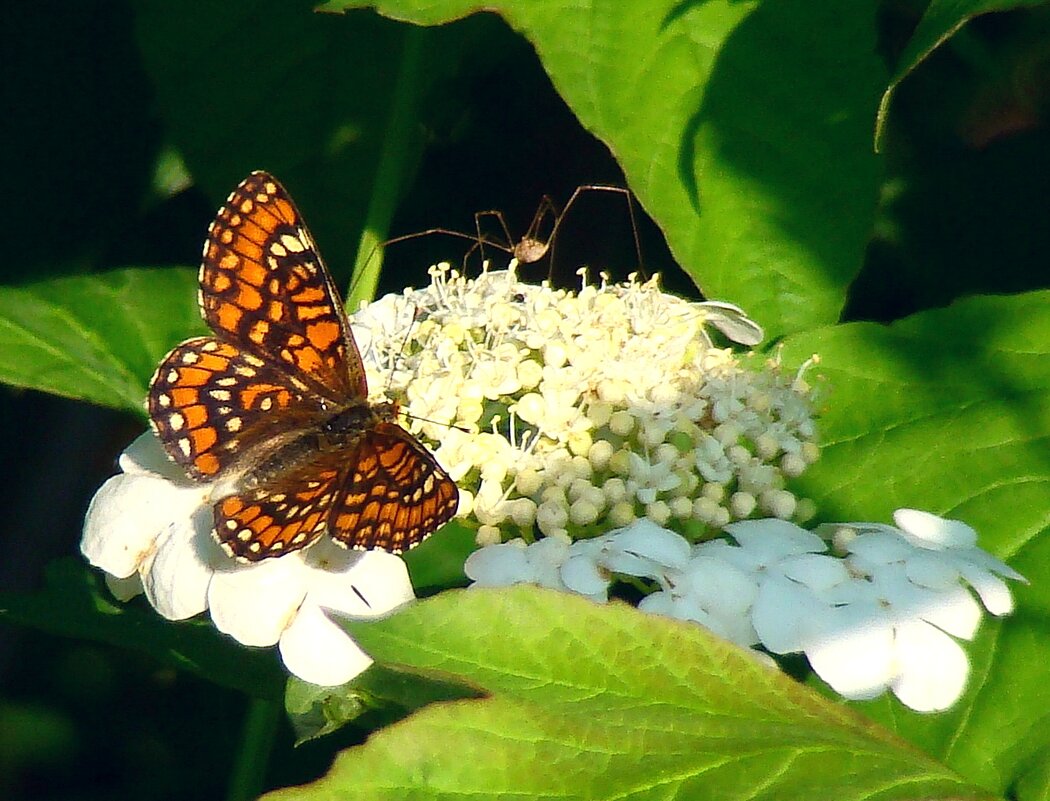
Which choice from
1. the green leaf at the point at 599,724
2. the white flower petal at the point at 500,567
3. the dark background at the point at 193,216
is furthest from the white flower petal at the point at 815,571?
the dark background at the point at 193,216

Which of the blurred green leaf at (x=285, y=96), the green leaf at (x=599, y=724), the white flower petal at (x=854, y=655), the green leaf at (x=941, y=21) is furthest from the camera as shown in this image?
the blurred green leaf at (x=285, y=96)

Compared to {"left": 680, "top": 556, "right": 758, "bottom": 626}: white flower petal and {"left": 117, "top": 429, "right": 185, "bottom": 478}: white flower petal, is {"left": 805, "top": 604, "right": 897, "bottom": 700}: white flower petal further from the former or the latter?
{"left": 117, "top": 429, "right": 185, "bottom": 478}: white flower petal

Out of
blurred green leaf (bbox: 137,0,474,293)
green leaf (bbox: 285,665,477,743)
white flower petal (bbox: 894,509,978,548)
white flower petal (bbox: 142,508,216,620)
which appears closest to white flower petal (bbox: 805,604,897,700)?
white flower petal (bbox: 894,509,978,548)

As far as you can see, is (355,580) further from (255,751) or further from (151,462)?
(255,751)

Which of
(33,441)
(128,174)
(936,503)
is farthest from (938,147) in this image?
(33,441)

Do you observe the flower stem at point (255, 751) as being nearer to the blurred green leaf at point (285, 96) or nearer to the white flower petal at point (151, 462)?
the white flower petal at point (151, 462)

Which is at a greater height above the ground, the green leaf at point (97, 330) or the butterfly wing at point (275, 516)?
the butterfly wing at point (275, 516)
